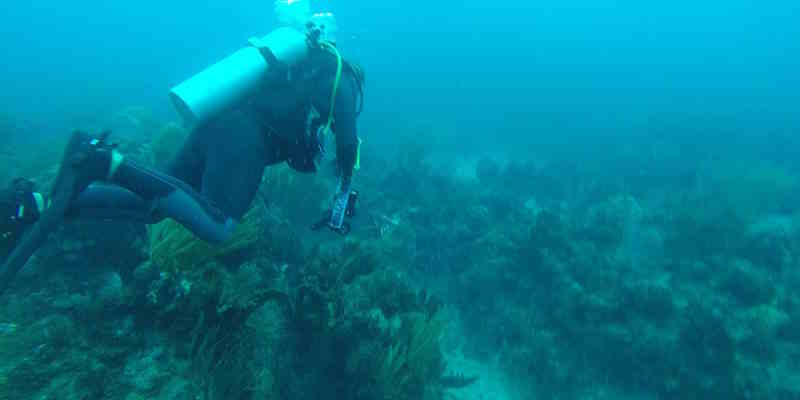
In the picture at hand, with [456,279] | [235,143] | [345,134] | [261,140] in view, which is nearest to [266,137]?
[261,140]

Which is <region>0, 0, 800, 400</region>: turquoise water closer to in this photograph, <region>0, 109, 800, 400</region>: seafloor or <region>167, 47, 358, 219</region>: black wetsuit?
<region>0, 109, 800, 400</region>: seafloor

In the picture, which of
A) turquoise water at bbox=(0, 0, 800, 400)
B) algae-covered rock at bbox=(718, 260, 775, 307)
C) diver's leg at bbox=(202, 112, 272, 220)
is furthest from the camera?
algae-covered rock at bbox=(718, 260, 775, 307)

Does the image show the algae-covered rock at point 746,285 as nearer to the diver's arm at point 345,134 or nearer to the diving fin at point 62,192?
the diver's arm at point 345,134

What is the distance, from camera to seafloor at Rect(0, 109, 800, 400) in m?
3.17

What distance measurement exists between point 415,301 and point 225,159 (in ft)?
10.3

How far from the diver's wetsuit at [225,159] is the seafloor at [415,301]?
0.75 m

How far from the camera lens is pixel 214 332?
3379 millimetres

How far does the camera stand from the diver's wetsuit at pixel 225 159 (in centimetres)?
283

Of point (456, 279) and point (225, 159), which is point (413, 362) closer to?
point (225, 159)

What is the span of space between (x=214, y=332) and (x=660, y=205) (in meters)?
12.4

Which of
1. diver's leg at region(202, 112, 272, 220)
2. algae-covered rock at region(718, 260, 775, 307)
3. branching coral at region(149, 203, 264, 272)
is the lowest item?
branching coral at region(149, 203, 264, 272)

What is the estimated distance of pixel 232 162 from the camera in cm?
347

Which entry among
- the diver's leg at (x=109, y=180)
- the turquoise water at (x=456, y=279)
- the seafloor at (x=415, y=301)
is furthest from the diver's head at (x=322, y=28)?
the seafloor at (x=415, y=301)

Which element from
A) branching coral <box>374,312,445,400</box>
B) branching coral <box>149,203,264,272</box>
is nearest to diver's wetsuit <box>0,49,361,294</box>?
branching coral <box>149,203,264,272</box>
